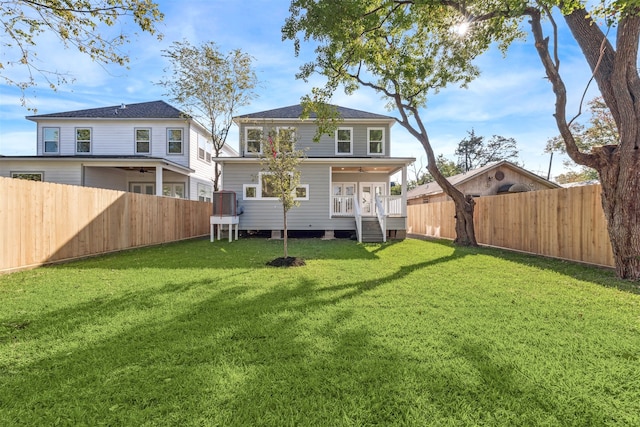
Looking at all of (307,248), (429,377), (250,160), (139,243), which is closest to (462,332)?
(429,377)

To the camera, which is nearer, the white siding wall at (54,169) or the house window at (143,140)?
the white siding wall at (54,169)

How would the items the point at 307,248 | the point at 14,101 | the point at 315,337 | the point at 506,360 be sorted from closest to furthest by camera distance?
the point at 506,360 < the point at 315,337 < the point at 14,101 < the point at 307,248

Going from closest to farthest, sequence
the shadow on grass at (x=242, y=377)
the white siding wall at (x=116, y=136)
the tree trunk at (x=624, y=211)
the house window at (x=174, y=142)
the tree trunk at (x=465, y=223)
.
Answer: the shadow on grass at (x=242, y=377) → the tree trunk at (x=624, y=211) → the tree trunk at (x=465, y=223) → the white siding wall at (x=116, y=136) → the house window at (x=174, y=142)

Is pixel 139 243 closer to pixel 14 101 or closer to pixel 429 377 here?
pixel 14 101

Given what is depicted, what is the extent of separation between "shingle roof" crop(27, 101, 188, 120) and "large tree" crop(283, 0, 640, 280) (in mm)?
11013

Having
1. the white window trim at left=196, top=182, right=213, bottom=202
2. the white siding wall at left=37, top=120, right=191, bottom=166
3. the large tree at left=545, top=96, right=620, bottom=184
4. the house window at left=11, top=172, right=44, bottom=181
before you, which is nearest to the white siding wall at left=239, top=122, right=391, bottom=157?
the white siding wall at left=37, top=120, right=191, bottom=166

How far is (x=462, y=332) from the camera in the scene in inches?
124

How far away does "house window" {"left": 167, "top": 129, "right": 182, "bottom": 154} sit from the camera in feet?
56.1

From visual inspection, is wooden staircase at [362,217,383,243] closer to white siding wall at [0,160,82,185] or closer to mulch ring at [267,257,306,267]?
mulch ring at [267,257,306,267]

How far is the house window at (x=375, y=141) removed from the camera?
606 inches

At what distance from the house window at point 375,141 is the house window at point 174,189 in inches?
443

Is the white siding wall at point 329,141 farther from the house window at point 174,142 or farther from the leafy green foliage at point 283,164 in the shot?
the leafy green foliage at point 283,164

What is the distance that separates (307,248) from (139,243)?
18.6 ft

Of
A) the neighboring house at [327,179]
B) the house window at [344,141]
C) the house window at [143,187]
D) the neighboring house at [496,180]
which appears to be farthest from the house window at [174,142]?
the neighboring house at [496,180]
